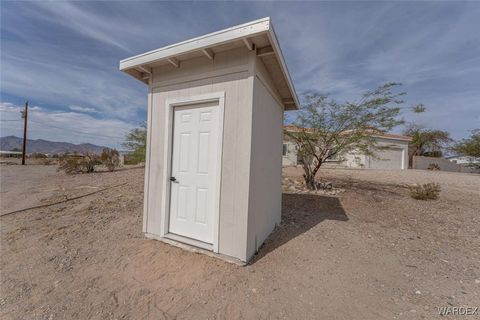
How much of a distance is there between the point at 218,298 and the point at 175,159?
2005mm

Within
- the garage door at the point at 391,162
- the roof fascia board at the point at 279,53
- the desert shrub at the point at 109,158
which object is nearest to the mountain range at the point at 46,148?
the desert shrub at the point at 109,158

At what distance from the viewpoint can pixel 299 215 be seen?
4.86 m

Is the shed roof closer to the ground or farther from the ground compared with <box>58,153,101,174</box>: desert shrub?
farther from the ground

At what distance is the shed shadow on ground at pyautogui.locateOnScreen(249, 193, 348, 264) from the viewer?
336 cm

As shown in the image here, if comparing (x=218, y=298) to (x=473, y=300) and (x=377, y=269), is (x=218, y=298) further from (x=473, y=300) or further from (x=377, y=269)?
(x=473, y=300)

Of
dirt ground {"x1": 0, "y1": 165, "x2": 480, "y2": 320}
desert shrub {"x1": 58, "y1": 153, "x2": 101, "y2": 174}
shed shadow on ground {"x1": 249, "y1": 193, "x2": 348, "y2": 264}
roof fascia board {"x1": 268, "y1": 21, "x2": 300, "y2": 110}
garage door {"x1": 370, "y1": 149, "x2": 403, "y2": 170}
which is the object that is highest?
roof fascia board {"x1": 268, "y1": 21, "x2": 300, "y2": 110}

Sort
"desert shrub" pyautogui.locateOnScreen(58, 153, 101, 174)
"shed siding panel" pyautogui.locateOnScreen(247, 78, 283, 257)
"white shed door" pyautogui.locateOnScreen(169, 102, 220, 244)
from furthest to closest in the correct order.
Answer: "desert shrub" pyautogui.locateOnScreen(58, 153, 101, 174), "white shed door" pyautogui.locateOnScreen(169, 102, 220, 244), "shed siding panel" pyautogui.locateOnScreen(247, 78, 283, 257)

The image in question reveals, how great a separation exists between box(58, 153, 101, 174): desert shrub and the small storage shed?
9920 mm

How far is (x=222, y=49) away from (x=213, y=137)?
1.21 metres

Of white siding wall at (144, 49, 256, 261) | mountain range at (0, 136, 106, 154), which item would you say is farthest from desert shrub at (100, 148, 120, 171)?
white siding wall at (144, 49, 256, 261)

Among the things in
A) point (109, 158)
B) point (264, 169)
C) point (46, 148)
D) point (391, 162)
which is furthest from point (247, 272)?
point (46, 148)

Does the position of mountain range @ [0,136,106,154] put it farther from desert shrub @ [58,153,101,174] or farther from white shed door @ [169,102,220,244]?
white shed door @ [169,102,220,244]

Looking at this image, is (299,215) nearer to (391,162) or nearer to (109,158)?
(109,158)

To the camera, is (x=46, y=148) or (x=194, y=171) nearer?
(x=194, y=171)
